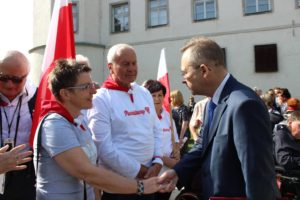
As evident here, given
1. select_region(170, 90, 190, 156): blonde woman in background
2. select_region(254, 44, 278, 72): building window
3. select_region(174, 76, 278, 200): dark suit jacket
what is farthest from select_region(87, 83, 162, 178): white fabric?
select_region(254, 44, 278, 72): building window

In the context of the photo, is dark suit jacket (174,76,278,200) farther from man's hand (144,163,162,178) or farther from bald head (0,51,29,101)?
bald head (0,51,29,101)

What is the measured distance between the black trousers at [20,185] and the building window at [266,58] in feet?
53.3

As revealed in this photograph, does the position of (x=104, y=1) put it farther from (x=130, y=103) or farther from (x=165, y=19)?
(x=130, y=103)

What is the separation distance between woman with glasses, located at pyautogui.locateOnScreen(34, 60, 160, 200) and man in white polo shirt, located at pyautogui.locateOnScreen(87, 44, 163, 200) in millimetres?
492

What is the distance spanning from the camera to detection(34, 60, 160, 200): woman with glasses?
2.25 metres

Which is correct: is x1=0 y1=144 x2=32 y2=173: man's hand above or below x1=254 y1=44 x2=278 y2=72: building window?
below

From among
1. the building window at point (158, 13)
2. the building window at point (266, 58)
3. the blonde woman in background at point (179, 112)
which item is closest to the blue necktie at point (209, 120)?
the blonde woman in background at point (179, 112)

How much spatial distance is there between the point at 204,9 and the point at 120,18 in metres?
5.06

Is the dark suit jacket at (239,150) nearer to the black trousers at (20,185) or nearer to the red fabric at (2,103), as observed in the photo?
the black trousers at (20,185)

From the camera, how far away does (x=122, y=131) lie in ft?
10.3

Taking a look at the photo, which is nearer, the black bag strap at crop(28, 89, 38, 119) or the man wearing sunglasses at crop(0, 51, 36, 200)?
the man wearing sunglasses at crop(0, 51, 36, 200)

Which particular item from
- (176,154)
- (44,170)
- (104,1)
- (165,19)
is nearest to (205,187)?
(44,170)

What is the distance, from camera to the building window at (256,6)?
1800cm

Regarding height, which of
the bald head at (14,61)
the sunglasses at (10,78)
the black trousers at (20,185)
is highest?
the bald head at (14,61)
